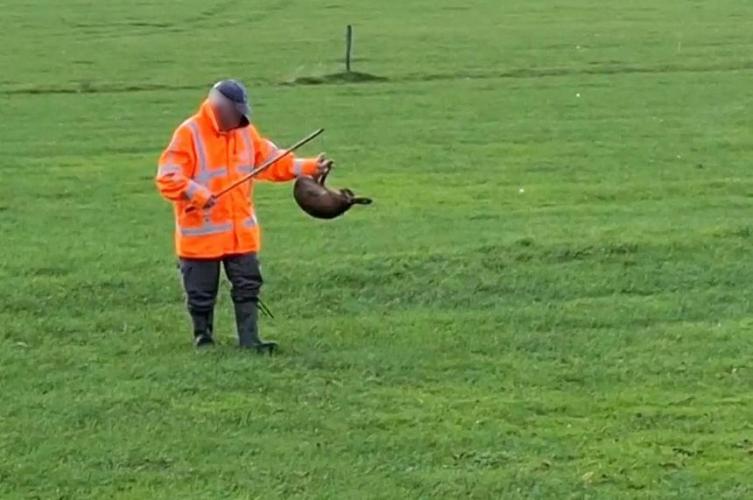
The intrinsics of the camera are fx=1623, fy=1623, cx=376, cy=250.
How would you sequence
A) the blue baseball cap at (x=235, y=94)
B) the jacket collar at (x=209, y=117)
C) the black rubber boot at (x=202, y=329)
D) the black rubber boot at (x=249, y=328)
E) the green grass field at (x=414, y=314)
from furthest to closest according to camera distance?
1. the black rubber boot at (x=202, y=329)
2. the black rubber boot at (x=249, y=328)
3. the jacket collar at (x=209, y=117)
4. the blue baseball cap at (x=235, y=94)
5. the green grass field at (x=414, y=314)

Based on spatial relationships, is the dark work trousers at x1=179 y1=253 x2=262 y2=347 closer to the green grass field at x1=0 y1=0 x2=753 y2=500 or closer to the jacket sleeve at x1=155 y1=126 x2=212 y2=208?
the green grass field at x1=0 y1=0 x2=753 y2=500

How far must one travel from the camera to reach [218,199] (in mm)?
8297

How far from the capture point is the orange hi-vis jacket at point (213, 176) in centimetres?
827

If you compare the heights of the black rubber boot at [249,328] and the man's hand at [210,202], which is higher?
the man's hand at [210,202]

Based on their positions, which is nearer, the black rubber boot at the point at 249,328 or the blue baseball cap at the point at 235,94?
the blue baseball cap at the point at 235,94

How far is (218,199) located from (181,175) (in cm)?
23

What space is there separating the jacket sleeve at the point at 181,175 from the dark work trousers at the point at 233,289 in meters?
0.42

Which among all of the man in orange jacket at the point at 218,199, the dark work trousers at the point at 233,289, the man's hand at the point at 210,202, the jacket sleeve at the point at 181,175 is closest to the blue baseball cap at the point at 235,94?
the man in orange jacket at the point at 218,199

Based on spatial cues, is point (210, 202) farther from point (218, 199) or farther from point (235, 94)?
point (235, 94)

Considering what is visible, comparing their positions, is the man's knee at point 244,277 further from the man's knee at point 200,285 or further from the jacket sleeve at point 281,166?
the jacket sleeve at point 281,166

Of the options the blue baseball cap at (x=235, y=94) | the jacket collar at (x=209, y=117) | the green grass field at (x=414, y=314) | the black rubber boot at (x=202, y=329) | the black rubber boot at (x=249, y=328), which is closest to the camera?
the green grass field at (x=414, y=314)

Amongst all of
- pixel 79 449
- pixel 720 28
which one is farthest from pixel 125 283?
pixel 720 28

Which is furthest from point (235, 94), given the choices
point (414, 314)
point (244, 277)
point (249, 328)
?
point (414, 314)

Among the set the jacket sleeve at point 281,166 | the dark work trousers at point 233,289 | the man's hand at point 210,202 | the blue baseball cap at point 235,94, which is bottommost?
the dark work trousers at point 233,289
